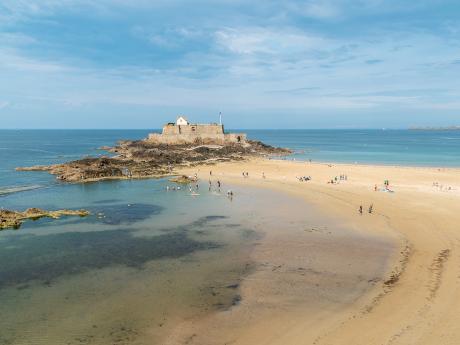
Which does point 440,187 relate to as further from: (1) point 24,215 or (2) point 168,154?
(2) point 168,154

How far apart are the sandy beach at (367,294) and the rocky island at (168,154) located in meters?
30.5

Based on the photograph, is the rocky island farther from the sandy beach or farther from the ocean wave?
the sandy beach

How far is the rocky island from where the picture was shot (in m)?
52.3

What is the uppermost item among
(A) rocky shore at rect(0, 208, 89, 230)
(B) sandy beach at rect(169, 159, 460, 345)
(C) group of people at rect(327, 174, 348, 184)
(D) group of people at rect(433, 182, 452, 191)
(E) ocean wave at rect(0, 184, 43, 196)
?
(D) group of people at rect(433, 182, 452, 191)

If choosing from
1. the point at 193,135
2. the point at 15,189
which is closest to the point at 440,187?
the point at 15,189

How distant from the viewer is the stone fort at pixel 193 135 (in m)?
88.1

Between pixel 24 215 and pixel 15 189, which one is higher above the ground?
pixel 24 215

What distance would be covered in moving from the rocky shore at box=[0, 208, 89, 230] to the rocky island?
62.0ft

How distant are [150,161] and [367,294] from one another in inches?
Answer: 1996

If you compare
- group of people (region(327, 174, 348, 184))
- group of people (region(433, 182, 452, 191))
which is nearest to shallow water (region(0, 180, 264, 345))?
group of people (region(327, 174, 348, 184))

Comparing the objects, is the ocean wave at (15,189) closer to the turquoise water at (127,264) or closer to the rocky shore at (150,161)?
the rocky shore at (150,161)

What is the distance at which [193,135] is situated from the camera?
8881 centimetres

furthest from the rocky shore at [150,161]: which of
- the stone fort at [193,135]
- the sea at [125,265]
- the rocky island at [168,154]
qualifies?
the sea at [125,265]

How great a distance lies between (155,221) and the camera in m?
28.5
